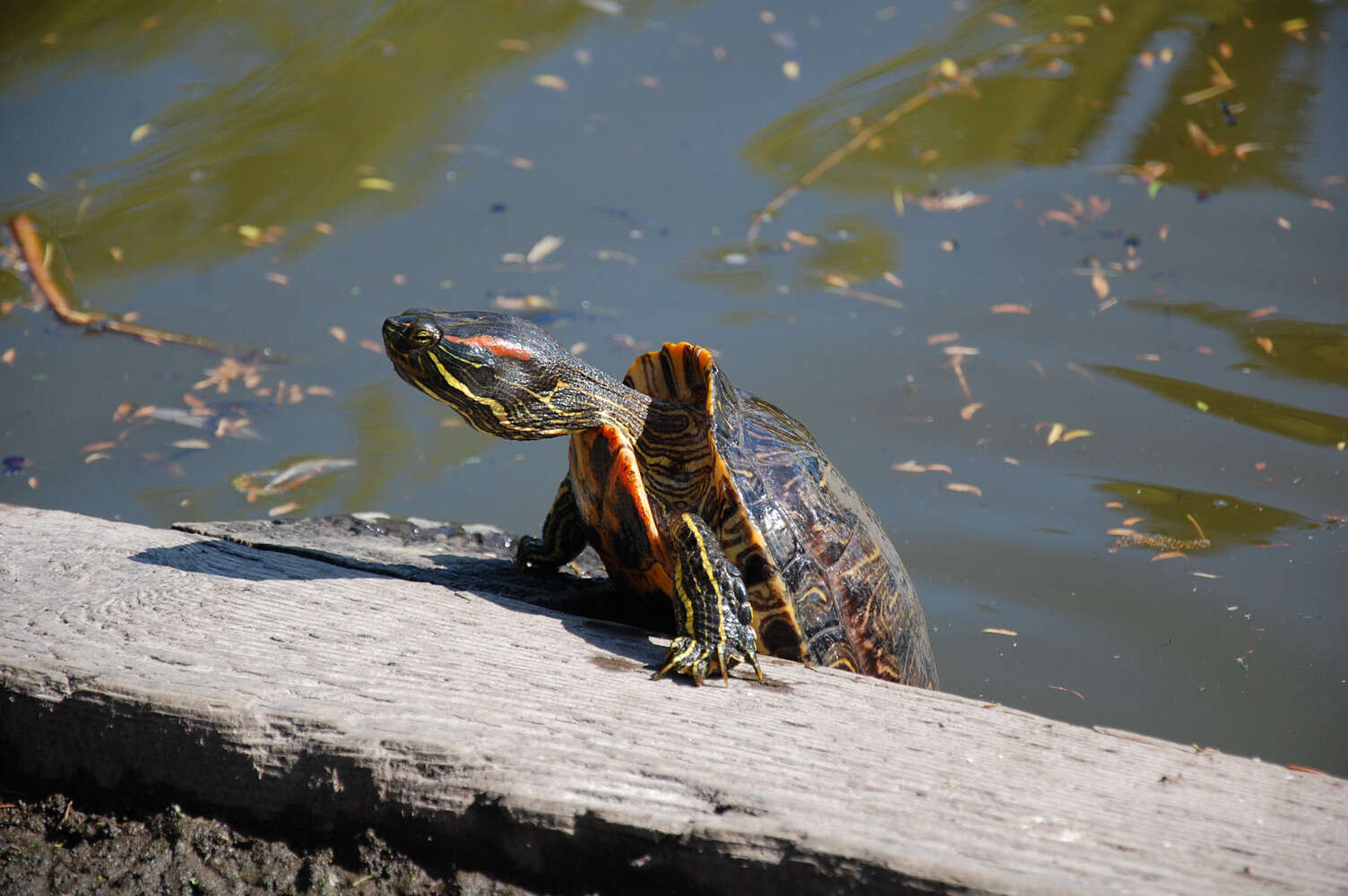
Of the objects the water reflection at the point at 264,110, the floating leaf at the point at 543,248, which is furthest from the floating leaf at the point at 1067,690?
the water reflection at the point at 264,110

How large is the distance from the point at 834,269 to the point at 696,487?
3.48 m

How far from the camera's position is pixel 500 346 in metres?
2.66

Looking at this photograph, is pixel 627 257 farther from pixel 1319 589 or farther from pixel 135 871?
pixel 135 871

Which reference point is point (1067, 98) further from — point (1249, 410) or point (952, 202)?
Answer: point (1249, 410)

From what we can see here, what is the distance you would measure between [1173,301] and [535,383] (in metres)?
4.06

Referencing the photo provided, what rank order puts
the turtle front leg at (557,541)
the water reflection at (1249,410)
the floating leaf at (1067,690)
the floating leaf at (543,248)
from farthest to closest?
1. the floating leaf at (543,248)
2. the water reflection at (1249,410)
3. the floating leaf at (1067,690)
4. the turtle front leg at (557,541)

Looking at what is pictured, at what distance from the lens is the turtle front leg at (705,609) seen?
7.30 feet

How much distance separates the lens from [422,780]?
174 cm

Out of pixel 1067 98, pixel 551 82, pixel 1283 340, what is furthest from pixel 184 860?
pixel 1067 98

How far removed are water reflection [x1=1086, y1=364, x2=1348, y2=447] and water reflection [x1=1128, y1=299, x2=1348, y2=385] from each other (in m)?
0.28

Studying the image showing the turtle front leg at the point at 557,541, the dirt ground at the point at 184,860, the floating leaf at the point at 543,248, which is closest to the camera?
the dirt ground at the point at 184,860

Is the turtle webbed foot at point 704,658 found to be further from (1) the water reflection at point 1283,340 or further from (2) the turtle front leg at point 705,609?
(1) the water reflection at point 1283,340

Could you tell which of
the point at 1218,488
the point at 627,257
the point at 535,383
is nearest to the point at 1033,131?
the point at 627,257

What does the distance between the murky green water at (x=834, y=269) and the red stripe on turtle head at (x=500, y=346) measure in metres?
1.86
